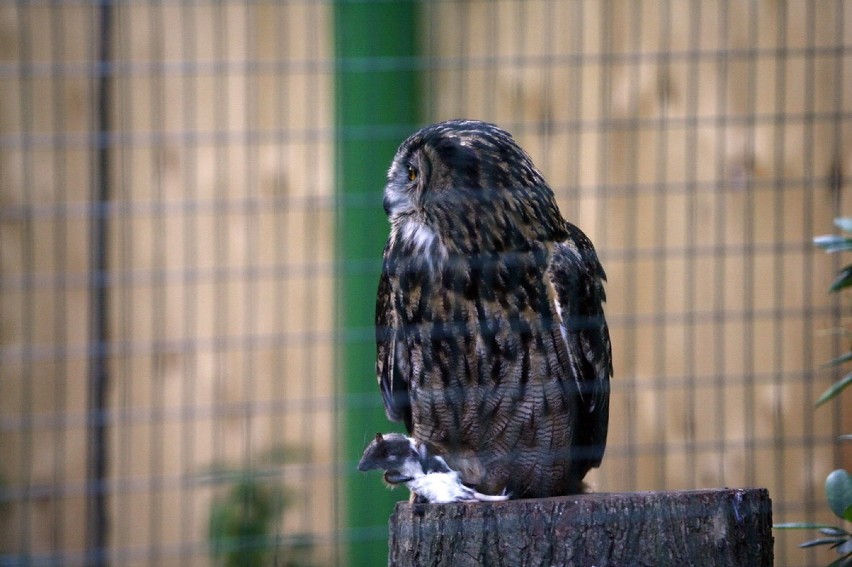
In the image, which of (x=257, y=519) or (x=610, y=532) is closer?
(x=610, y=532)

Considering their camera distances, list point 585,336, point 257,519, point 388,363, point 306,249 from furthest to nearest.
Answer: point 306,249, point 257,519, point 388,363, point 585,336

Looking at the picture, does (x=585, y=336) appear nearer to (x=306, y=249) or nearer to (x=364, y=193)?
(x=364, y=193)

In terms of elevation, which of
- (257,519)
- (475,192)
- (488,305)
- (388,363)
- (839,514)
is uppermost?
(475,192)

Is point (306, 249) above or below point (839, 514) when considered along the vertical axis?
above

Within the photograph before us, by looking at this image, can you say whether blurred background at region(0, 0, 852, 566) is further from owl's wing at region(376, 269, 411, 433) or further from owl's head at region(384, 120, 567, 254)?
owl's head at region(384, 120, 567, 254)

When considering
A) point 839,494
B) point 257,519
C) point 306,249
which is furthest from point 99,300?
point 839,494

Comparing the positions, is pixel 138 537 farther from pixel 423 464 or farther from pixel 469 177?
pixel 469 177

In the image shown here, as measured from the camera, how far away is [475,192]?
1838 millimetres

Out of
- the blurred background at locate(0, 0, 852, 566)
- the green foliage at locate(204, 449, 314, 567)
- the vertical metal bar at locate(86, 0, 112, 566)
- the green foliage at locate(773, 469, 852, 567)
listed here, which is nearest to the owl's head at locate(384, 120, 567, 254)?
the blurred background at locate(0, 0, 852, 566)

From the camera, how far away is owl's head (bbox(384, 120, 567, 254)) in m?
1.83

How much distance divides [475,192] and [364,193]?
0.42 meters

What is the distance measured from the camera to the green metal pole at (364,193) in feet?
6.22

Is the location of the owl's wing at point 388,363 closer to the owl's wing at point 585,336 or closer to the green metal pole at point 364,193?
the green metal pole at point 364,193

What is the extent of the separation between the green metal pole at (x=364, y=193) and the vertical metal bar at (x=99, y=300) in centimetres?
82
